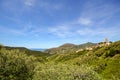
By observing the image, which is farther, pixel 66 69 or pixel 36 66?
pixel 36 66

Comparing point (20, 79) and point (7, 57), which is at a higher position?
point (7, 57)

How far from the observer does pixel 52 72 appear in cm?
3222

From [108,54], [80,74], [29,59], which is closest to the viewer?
[80,74]

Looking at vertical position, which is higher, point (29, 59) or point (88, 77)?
point (29, 59)

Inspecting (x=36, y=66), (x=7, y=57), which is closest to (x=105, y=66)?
(x=36, y=66)

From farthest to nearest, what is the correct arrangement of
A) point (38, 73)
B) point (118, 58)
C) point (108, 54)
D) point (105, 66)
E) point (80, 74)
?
point (108, 54)
point (118, 58)
point (105, 66)
point (38, 73)
point (80, 74)

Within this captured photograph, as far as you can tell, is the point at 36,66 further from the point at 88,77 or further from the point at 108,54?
the point at 108,54

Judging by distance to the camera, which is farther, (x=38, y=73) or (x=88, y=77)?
(x=38, y=73)

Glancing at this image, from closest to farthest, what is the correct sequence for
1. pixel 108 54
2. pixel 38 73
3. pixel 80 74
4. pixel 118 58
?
pixel 80 74, pixel 38 73, pixel 118 58, pixel 108 54

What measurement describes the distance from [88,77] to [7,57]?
15.7 m

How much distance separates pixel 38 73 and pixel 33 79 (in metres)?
1.47

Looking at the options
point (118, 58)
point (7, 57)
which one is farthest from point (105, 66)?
point (7, 57)

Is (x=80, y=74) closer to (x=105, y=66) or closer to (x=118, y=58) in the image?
(x=105, y=66)

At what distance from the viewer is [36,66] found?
37.8 m
